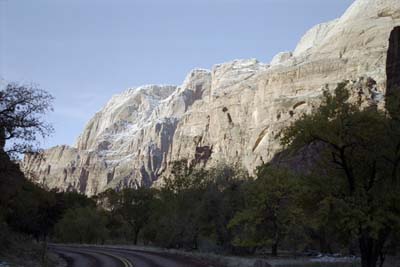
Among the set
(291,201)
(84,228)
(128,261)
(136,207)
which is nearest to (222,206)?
(291,201)

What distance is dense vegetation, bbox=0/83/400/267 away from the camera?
1792 cm

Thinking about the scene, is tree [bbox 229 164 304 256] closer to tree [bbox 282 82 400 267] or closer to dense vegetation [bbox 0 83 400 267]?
dense vegetation [bbox 0 83 400 267]

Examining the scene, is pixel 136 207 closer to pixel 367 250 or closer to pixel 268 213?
pixel 268 213

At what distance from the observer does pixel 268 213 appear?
115 ft

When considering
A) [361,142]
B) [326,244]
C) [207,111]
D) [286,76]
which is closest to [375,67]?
[286,76]

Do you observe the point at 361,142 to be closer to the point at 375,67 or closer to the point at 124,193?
the point at 124,193

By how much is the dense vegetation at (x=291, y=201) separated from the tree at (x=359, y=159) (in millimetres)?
40

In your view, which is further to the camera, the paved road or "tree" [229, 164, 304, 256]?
"tree" [229, 164, 304, 256]

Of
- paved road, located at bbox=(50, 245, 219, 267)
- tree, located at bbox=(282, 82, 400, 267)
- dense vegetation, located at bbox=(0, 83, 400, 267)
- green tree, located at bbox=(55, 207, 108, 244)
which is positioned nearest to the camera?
tree, located at bbox=(282, 82, 400, 267)

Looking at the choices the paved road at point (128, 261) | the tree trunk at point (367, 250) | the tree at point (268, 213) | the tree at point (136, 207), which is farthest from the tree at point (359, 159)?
the tree at point (136, 207)

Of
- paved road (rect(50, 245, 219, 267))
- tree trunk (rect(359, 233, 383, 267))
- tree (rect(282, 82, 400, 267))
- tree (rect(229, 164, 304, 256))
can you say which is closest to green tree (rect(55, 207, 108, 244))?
paved road (rect(50, 245, 219, 267))

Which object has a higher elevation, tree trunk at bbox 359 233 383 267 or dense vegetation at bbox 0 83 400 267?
dense vegetation at bbox 0 83 400 267

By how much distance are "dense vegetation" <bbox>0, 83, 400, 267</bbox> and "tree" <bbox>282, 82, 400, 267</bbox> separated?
1.6 inches

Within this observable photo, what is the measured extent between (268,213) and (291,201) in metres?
2.02
